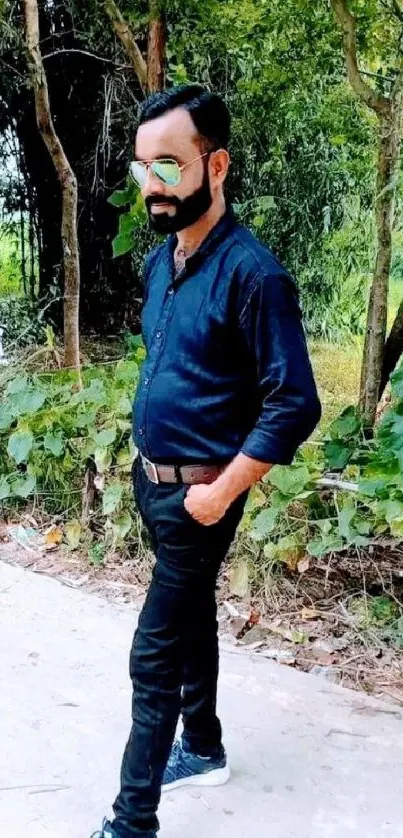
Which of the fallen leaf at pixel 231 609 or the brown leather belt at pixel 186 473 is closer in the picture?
the brown leather belt at pixel 186 473

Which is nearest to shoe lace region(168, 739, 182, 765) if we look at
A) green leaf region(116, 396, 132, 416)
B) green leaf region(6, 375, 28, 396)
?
green leaf region(116, 396, 132, 416)

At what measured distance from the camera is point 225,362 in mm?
1419

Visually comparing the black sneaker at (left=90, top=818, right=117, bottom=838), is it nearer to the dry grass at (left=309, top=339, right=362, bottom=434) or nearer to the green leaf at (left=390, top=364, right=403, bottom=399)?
the green leaf at (left=390, top=364, right=403, bottom=399)

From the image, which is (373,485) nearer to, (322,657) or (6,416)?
(322,657)

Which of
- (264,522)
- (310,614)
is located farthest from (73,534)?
(310,614)

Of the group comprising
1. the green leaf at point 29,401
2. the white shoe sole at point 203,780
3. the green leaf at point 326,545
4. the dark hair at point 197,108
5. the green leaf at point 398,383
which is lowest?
the white shoe sole at point 203,780

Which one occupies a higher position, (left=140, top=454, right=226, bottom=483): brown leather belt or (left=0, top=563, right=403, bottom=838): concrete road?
(left=140, top=454, right=226, bottom=483): brown leather belt

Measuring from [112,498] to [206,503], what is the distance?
1.46m

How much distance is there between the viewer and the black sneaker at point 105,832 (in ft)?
5.14

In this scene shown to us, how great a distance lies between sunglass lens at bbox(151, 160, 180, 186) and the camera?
1.36 meters

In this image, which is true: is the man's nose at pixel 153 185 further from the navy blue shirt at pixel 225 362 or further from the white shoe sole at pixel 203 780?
the white shoe sole at pixel 203 780

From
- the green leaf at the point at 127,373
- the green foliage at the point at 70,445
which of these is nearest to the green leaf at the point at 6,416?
the green foliage at the point at 70,445

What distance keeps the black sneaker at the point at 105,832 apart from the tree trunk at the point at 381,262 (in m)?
1.64

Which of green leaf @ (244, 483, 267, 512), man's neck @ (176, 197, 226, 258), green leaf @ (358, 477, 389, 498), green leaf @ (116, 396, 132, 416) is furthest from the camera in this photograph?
green leaf @ (116, 396, 132, 416)
